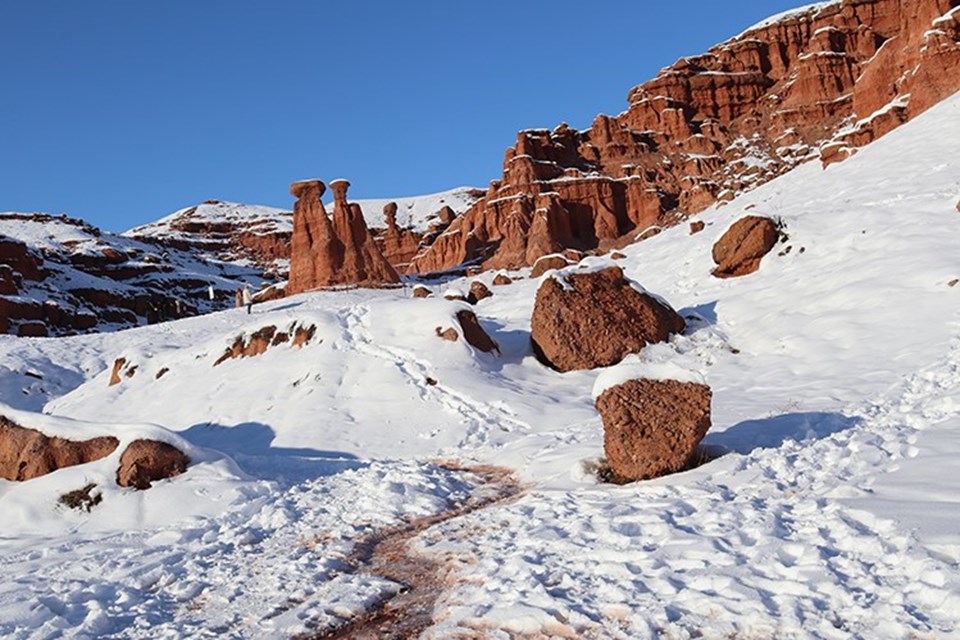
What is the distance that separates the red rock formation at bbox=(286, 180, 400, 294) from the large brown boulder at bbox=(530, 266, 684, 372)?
144ft

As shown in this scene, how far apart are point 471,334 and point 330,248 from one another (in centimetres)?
4841

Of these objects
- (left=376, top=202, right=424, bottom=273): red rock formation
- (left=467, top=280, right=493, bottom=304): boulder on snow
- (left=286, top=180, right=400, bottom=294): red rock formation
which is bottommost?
(left=467, top=280, right=493, bottom=304): boulder on snow

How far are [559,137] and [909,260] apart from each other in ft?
259

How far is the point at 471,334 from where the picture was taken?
18703mm

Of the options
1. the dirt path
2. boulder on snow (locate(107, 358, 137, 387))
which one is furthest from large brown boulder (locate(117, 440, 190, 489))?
boulder on snow (locate(107, 358, 137, 387))

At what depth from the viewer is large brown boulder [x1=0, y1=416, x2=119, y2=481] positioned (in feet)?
36.1

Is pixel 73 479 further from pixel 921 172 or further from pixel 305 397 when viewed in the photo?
pixel 921 172

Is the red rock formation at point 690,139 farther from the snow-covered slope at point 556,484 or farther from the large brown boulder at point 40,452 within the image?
the large brown boulder at point 40,452

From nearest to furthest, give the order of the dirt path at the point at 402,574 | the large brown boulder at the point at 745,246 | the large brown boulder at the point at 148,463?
the dirt path at the point at 402,574
the large brown boulder at the point at 148,463
the large brown boulder at the point at 745,246

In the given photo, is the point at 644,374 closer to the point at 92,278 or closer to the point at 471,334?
the point at 471,334

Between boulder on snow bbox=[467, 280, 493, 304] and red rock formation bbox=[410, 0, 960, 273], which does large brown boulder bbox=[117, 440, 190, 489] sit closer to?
boulder on snow bbox=[467, 280, 493, 304]

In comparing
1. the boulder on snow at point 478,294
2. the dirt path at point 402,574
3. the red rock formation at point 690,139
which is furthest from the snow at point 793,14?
the dirt path at point 402,574

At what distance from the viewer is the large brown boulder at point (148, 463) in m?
10.2

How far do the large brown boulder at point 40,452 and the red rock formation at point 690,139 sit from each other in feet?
209
